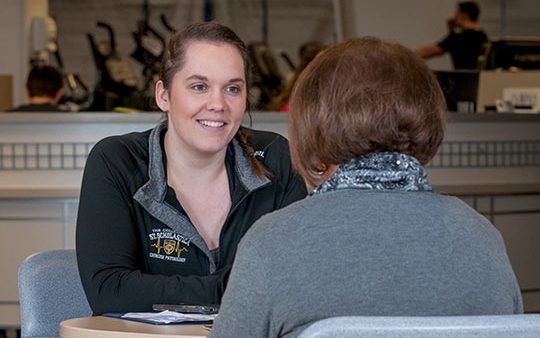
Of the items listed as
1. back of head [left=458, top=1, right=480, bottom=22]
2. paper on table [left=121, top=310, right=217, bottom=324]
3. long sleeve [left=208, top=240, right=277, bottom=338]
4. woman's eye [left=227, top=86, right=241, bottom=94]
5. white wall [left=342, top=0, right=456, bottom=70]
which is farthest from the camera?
white wall [left=342, top=0, right=456, bottom=70]

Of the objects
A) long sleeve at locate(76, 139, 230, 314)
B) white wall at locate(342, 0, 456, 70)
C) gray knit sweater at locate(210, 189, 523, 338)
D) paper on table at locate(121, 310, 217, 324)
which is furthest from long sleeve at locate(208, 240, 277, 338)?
white wall at locate(342, 0, 456, 70)

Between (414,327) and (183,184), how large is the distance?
124 centimetres

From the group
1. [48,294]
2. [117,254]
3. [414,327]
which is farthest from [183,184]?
[414,327]

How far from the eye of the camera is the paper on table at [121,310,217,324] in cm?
198

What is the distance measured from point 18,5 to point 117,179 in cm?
789

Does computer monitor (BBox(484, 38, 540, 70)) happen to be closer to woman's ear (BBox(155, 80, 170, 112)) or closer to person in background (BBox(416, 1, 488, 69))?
person in background (BBox(416, 1, 488, 69))

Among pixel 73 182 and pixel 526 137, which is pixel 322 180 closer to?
pixel 73 182

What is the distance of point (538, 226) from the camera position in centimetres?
541

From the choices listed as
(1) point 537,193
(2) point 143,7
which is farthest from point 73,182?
(2) point 143,7

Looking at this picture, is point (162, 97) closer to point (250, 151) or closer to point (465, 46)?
point (250, 151)

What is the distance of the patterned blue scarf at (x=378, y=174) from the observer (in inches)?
60.2

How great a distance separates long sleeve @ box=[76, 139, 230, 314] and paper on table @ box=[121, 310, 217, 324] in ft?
0.47

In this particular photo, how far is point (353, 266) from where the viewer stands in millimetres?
1466

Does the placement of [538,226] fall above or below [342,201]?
below
